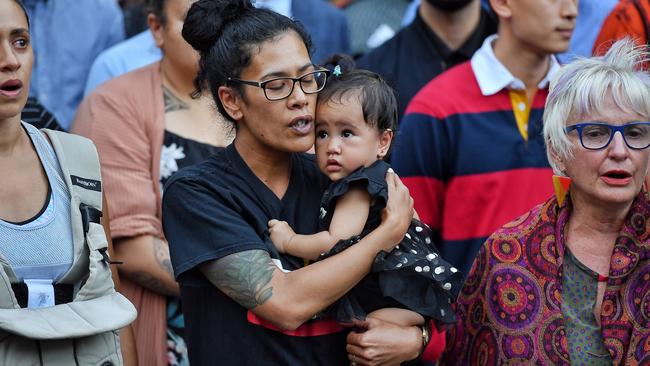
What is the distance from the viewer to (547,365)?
12.3 feet

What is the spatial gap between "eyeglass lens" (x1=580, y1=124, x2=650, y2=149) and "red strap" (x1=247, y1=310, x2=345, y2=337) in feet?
3.61

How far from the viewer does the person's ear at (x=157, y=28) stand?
16.7 feet

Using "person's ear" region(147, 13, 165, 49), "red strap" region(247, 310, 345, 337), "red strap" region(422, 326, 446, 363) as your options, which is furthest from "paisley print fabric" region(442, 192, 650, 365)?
"person's ear" region(147, 13, 165, 49)

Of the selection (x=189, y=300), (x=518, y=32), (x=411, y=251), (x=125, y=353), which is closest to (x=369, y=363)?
(x=411, y=251)

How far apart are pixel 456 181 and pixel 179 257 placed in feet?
6.24

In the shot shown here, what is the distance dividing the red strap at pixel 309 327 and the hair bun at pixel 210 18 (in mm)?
930

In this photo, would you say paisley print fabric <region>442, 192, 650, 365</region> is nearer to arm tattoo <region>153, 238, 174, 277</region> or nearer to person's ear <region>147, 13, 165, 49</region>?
arm tattoo <region>153, 238, 174, 277</region>

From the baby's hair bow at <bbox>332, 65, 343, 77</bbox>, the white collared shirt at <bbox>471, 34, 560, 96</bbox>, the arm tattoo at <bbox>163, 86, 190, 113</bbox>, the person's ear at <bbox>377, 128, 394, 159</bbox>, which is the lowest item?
the arm tattoo at <bbox>163, 86, 190, 113</bbox>

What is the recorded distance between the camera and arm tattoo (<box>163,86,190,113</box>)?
4895mm

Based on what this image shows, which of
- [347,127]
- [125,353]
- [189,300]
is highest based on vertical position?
[347,127]

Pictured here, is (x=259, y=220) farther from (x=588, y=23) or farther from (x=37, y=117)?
(x=588, y=23)

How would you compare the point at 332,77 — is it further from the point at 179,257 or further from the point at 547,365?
the point at 547,365

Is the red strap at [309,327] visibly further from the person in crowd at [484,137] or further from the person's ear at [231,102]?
the person in crowd at [484,137]

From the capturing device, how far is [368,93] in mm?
3674
